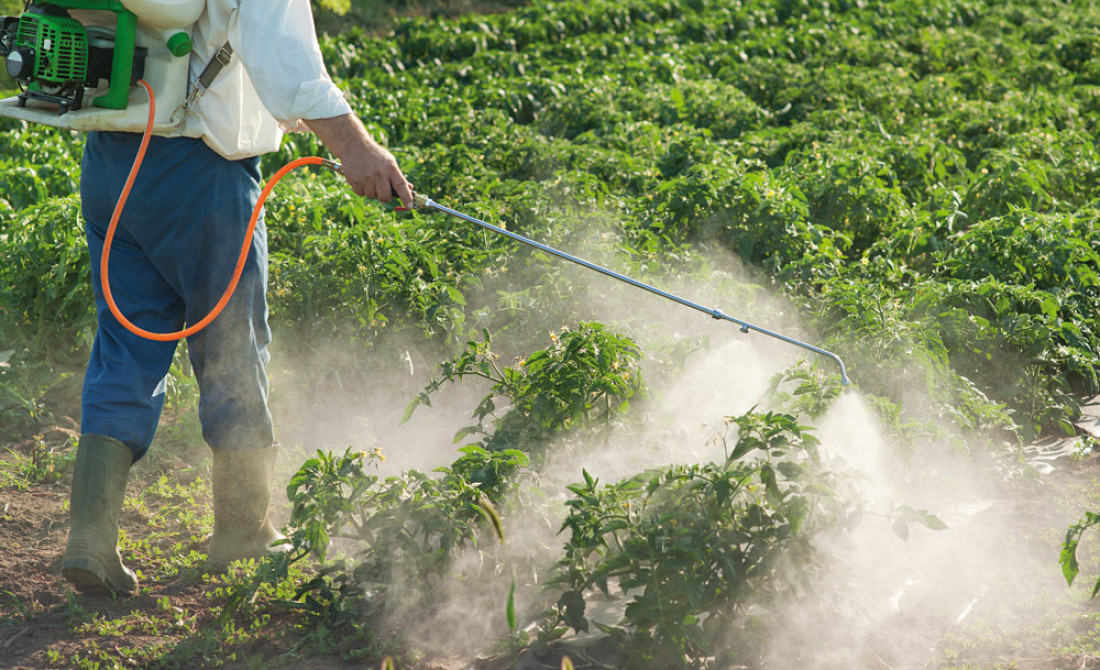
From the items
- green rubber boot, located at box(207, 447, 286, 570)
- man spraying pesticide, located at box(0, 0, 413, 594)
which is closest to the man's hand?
man spraying pesticide, located at box(0, 0, 413, 594)

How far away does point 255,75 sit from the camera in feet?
8.34

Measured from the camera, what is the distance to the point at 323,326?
3.97m

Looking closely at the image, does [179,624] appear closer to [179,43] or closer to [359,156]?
[359,156]

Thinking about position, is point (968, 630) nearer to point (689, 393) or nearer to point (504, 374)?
point (689, 393)

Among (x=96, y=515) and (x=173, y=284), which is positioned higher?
(x=173, y=284)

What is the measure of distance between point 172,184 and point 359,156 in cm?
49

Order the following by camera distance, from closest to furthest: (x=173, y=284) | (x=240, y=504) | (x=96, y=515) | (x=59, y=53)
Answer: (x=59, y=53), (x=96, y=515), (x=173, y=284), (x=240, y=504)

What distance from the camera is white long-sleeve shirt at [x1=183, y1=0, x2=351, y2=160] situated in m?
2.52

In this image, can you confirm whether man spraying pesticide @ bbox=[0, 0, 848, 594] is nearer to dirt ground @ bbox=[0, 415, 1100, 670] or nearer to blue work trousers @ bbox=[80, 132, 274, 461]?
blue work trousers @ bbox=[80, 132, 274, 461]

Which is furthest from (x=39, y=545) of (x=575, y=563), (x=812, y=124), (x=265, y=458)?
(x=812, y=124)

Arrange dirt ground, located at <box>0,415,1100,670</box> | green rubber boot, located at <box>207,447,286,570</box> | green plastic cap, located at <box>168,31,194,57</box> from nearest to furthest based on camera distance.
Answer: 1. dirt ground, located at <box>0,415,1100,670</box>
2. green plastic cap, located at <box>168,31,194,57</box>
3. green rubber boot, located at <box>207,447,286,570</box>

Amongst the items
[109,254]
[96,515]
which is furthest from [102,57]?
[96,515]

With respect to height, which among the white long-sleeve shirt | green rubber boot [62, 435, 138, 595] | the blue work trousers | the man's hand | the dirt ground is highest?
the white long-sleeve shirt

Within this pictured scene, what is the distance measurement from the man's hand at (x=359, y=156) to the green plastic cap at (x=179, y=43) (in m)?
0.35
